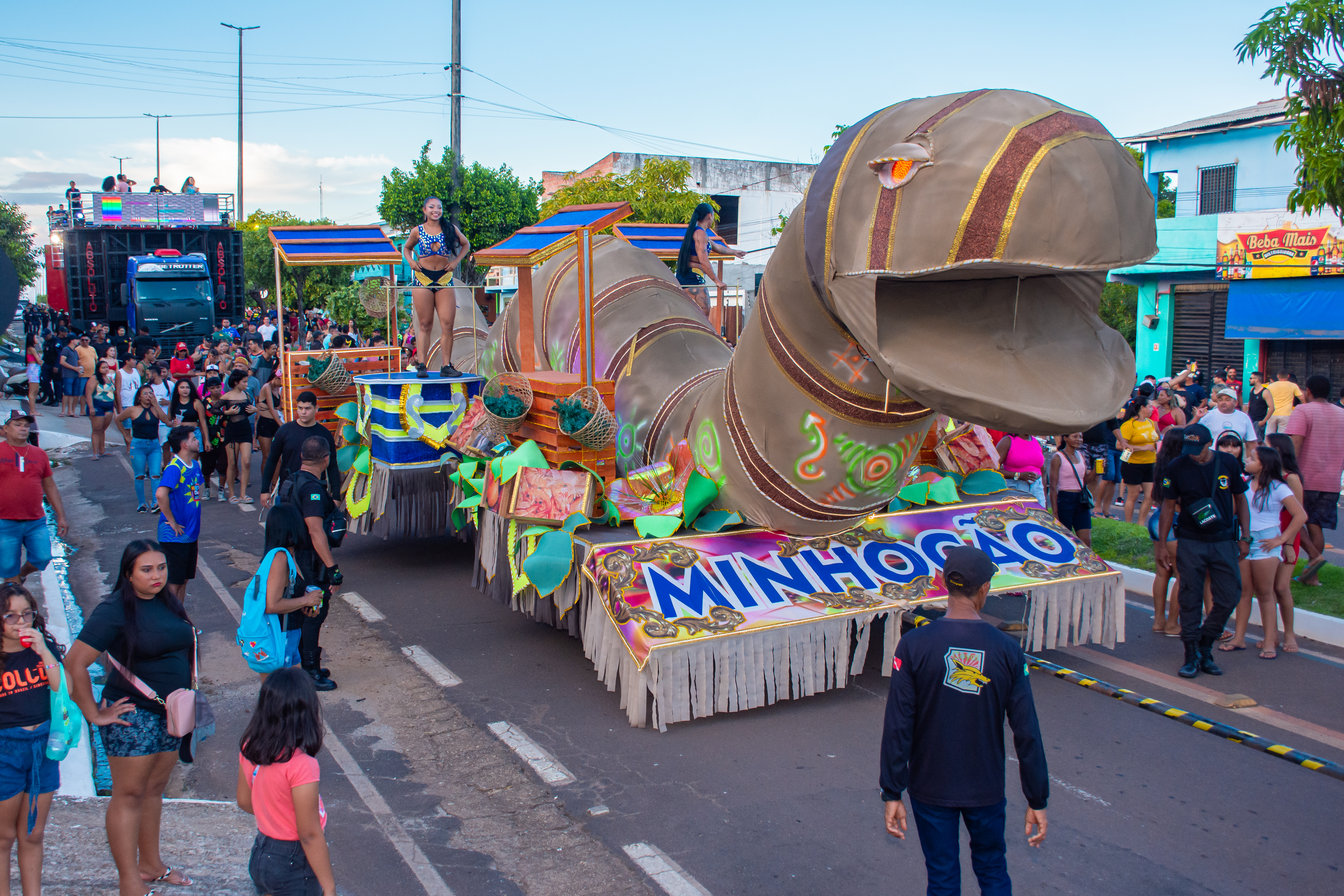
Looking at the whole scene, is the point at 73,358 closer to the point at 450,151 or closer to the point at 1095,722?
the point at 450,151

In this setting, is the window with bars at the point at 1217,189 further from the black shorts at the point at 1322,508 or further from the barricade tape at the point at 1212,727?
the barricade tape at the point at 1212,727

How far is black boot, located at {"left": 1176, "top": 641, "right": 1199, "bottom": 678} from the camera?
259 inches

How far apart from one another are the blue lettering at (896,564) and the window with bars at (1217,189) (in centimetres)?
1920

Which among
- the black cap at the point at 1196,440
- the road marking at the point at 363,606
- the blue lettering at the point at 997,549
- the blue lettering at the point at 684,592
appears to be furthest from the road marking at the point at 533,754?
the black cap at the point at 1196,440

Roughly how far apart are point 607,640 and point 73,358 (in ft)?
59.4

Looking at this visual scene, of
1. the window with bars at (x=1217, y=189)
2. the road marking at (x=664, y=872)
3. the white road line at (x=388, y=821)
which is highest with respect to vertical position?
the window with bars at (x=1217, y=189)

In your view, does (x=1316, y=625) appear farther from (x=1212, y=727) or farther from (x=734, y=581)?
(x=734, y=581)

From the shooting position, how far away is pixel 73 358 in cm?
2000

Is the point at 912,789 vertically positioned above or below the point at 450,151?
below

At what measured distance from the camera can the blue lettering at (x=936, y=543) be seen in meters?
6.59

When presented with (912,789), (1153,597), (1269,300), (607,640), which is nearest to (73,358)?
(607,640)

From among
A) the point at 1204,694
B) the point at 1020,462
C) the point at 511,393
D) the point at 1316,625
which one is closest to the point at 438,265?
the point at 511,393

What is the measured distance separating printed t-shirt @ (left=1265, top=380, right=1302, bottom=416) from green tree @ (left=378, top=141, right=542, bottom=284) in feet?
58.8

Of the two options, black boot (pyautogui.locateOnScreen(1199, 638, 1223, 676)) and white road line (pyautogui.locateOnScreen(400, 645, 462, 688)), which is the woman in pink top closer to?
black boot (pyautogui.locateOnScreen(1199, 638, 1223, 676))
